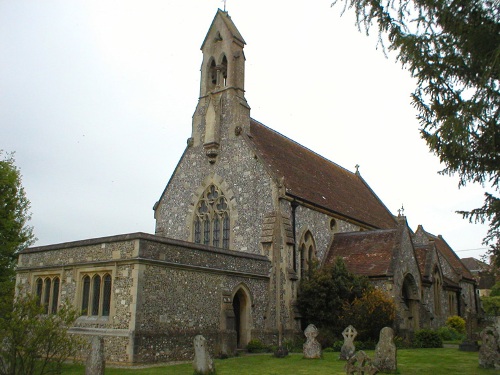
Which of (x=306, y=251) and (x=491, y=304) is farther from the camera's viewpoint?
(x=491, y=304)

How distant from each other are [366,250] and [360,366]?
558 inches

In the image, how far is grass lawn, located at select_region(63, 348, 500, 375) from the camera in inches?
551

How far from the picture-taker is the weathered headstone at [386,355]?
1378cm

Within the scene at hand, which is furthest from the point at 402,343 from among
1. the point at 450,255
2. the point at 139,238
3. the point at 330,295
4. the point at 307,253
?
the point at 450,255

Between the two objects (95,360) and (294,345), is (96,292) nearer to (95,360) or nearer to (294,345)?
(95,360)

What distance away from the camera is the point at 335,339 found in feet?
70.4

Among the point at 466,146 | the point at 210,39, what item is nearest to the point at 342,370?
the point at 466,146

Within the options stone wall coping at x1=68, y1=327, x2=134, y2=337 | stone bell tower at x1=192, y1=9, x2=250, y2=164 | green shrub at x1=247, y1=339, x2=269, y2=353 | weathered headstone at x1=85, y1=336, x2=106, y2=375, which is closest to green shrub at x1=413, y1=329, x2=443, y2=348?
green shrub at x1=247, y1=339, x2=269, y2=353

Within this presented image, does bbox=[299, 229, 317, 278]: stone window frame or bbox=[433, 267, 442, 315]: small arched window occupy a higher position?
bbox=[299, 229, 317, 278]: stone window frame

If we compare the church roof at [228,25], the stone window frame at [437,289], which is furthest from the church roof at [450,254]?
the church roof at [228,25]

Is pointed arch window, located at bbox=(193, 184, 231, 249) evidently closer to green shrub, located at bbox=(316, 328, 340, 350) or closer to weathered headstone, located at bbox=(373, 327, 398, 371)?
green shrub, located at bbox=(316, 328, 340, 350)

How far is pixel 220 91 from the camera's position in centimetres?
2638

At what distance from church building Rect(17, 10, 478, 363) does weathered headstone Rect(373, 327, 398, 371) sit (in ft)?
22.0

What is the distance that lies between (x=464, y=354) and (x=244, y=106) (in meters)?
14.8
